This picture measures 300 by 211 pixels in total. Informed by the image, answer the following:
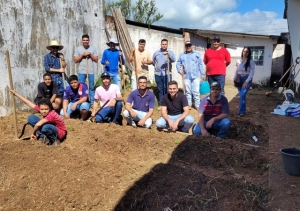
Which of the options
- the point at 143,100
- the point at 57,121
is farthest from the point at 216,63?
the point at 57,121

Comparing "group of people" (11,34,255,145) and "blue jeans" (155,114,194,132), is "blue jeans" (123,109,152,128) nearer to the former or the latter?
"group of people" (11,34,255,145)

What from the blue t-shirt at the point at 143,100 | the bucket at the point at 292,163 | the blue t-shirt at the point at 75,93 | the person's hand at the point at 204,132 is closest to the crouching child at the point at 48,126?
the blue t-shirt at the point at 75,93

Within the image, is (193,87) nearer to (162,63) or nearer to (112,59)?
(162,63)

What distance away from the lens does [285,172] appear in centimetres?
345

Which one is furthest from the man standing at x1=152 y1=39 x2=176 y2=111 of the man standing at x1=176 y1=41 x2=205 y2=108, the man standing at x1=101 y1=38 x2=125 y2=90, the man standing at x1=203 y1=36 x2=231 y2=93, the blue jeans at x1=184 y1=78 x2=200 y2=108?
the man standing at x1=101 y1=38 x2=125 y2=90

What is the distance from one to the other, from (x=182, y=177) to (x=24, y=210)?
Answer: 1.70 m

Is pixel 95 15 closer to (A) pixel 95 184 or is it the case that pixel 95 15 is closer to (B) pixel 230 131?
(B) pixel 230 131

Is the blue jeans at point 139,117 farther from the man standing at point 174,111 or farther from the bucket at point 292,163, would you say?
the bucket at point 292,163

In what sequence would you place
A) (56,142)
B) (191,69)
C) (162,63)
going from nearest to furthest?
(56,142) → (191,69) → (162,63)

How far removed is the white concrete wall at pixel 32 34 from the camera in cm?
572

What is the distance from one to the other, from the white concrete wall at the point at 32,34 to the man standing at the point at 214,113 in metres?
3.83

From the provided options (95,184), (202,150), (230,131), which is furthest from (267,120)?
(95,184)

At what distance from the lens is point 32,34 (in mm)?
6250

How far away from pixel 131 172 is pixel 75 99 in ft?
8.93
